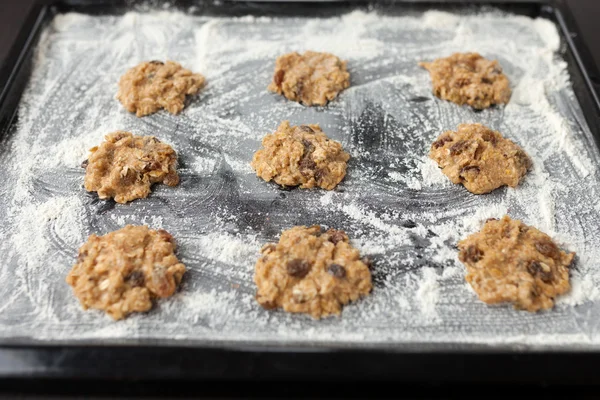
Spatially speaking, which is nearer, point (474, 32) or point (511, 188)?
point (511, 188)

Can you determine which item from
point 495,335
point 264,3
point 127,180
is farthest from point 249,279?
point 264,3

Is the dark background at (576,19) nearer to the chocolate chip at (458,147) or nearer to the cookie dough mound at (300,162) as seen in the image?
the chocolate chip at (458,147)

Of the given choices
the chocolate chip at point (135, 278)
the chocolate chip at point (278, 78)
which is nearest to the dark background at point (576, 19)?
the chocolate chip at point (278, 78)

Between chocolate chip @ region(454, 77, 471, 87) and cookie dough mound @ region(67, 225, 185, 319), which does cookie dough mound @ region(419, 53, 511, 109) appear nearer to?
chocolate chip @ region(454, 77, 471, 87)

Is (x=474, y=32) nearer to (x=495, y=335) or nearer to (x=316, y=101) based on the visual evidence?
(x=316, y=101)

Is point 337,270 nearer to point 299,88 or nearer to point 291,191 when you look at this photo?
point 291,191

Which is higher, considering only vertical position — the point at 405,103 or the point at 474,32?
the point at 474,32

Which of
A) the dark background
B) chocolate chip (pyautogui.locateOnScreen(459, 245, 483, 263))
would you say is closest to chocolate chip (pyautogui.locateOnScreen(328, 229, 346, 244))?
chocolate chip (pyautogui.locateOnScreen(459, 245, 483, 263))
